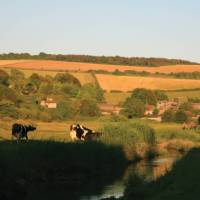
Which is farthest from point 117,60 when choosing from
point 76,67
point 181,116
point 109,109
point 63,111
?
point 63,111

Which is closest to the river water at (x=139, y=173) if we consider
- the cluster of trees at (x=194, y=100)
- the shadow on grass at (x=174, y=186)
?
the shadow on grass at (x=174, y=186)

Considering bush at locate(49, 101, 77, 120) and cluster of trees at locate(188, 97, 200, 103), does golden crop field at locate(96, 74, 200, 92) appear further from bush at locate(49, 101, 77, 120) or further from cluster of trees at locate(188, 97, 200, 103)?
bush at locate(49, 101, 77, 120)

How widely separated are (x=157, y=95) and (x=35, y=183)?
6108 centimetres

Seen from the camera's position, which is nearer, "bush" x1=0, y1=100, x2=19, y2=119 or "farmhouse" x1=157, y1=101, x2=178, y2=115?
"bush" x1=0, y1=100, x2=19, y2=119

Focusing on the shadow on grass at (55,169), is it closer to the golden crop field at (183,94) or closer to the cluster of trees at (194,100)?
the cluster of trees at (194,100)

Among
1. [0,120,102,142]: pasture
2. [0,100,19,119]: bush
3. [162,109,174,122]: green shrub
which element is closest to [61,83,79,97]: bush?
[162,109,174,122]: green shrub

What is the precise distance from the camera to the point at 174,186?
20969 mm

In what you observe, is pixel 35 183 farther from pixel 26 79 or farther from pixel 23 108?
pixel 26 79

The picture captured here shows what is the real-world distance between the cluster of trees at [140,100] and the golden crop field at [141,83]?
5.16 m

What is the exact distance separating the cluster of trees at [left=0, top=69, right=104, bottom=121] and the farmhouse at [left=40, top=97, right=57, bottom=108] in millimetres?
562

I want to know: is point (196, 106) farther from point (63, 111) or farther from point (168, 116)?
point (63, 111)

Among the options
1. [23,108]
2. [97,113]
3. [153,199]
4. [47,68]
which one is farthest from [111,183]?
[47,68]

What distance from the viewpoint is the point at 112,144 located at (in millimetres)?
39500

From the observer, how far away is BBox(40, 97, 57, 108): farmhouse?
72.0 meters
